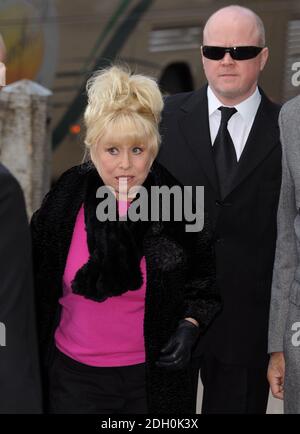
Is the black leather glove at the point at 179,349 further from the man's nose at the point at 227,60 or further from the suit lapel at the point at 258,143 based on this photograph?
the man's nose at the point at 227,60

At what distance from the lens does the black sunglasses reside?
12.6 feet

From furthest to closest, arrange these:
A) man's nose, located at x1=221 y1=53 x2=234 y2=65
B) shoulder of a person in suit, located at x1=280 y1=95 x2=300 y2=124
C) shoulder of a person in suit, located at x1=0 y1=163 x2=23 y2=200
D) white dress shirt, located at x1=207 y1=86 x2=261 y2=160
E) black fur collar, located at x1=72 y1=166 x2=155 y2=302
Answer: white dress shirt, located at x1=207 y1=86 x2=261 y2=160, man's nose, located at x1=221 y1=53 x2=234 y2=65, shoulder of a person in suit, located at x1=280 y1=95 x2=300 y2=124, black fur collar, located at x1=72 y1=166 x2=155 y2=302, shoulder of a person in suit, located at x1=0 y1=163 x2=23 y2=200

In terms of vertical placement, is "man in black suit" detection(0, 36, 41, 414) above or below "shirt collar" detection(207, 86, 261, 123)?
below

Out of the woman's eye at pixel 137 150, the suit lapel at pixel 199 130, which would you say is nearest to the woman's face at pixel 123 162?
the woman's eye at pixel 137 150

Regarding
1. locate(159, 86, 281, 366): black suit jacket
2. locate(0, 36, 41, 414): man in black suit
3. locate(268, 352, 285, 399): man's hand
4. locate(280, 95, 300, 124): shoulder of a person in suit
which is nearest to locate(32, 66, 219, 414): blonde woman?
locate(268, 352, 285, 399): man's hand

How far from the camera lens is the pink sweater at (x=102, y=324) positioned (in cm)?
316

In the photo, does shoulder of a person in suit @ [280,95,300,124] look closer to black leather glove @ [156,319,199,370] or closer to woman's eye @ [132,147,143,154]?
woman's eye @ [132,147,143,154]

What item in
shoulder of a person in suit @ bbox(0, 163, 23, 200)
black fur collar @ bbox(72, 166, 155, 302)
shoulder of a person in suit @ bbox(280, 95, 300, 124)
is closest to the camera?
shoulder of a person in suit @ bbox(0, 163, 23, 200)

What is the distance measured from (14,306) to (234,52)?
192 centimetres

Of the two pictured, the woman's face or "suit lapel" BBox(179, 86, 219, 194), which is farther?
"suit lapel" BBox(179, 86, 219, 194)

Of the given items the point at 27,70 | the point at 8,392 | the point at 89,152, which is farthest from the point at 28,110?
the point at 8,392

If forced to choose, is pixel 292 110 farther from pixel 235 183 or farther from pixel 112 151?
pixel 112 151

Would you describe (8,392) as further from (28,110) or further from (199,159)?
(28,110)

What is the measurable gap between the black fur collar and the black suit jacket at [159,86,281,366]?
0.70 metres
